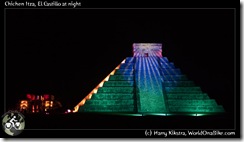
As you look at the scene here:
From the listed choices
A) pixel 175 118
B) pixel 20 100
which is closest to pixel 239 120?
pixel 175 118

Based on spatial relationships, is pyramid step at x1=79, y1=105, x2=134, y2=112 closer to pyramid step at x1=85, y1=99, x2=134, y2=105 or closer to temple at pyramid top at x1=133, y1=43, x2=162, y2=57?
pyramid step at x1=85, y1=99, x2=134, y2=105

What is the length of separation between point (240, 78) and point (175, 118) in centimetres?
250

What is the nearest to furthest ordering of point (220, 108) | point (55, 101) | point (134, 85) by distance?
point (55, 101) → point (220, 108) → point (134, 85)

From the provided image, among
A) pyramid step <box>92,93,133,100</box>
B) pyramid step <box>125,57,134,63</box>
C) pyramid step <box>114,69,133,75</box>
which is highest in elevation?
pyramid step <box>125,57,134,63</box>

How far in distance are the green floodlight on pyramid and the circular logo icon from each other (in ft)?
17.2

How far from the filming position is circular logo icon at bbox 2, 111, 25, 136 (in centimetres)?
946

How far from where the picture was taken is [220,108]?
1514 centimetres

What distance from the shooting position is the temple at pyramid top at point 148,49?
1520 centimetres

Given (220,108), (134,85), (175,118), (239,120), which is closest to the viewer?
(239,120)

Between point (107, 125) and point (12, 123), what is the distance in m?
2.57

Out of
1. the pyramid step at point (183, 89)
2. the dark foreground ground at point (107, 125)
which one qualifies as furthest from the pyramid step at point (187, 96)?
the dark foreground ground at point (107, 125)

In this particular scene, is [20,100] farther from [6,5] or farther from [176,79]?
[176,79]

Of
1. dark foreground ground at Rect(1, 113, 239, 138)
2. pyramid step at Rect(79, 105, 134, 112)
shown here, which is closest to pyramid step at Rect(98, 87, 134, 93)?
pyramid step at Rect(79, 105, 134, 112)

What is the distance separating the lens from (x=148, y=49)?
15.3 metres
